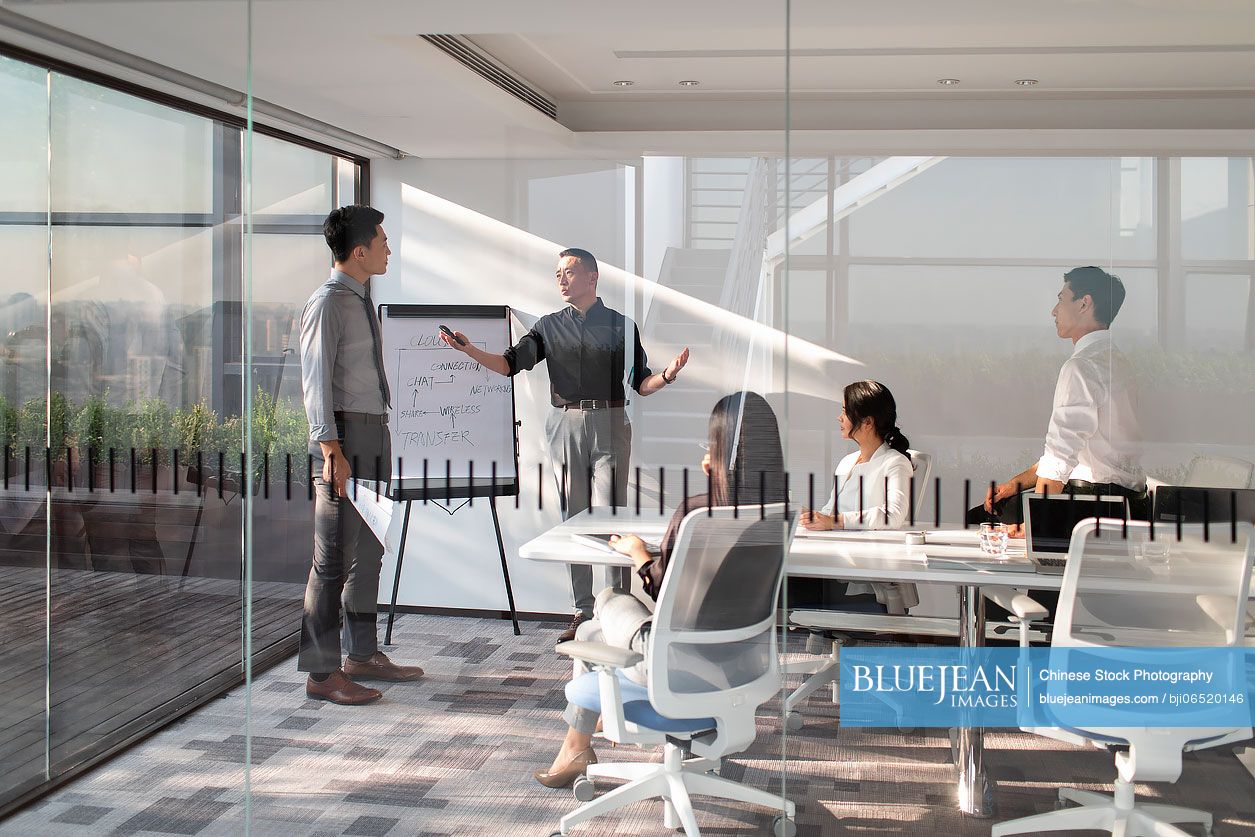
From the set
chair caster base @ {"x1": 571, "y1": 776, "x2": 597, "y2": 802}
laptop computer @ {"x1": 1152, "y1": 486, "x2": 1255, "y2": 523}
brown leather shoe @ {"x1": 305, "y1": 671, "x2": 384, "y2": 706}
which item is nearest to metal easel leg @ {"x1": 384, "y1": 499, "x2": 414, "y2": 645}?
brown leather shoe @ {"x1": 305, "y1": 671, "x2": 384, "y2": 706}

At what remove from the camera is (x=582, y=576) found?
3295 mm

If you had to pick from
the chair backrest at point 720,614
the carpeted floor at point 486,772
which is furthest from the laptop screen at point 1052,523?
the chair backrest at point 720,614

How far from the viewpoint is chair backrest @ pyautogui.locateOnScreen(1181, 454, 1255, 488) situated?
3.08m

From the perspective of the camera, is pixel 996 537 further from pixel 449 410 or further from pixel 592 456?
pixel 449 410

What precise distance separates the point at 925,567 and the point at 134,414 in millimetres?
2746

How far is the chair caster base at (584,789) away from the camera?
10.8ft

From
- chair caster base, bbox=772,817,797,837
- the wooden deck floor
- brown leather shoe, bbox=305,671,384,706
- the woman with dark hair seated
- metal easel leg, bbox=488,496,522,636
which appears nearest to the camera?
the woman with dark hair seated

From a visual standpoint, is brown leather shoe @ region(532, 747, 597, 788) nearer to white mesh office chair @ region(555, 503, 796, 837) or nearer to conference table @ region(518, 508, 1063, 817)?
white mesh office chair @ region(555, 503, 796, 837)

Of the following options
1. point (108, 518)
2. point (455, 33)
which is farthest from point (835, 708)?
point (108, 518)

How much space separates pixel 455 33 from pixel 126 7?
1.00 m

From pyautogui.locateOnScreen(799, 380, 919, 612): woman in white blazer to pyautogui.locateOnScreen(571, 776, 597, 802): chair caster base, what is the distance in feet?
3.15

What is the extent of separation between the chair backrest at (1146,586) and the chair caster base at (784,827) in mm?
930

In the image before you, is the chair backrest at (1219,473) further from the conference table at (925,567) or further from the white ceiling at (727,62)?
the white ceiling at (727,62)

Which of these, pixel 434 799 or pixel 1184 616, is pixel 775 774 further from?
pixel 1184 616
